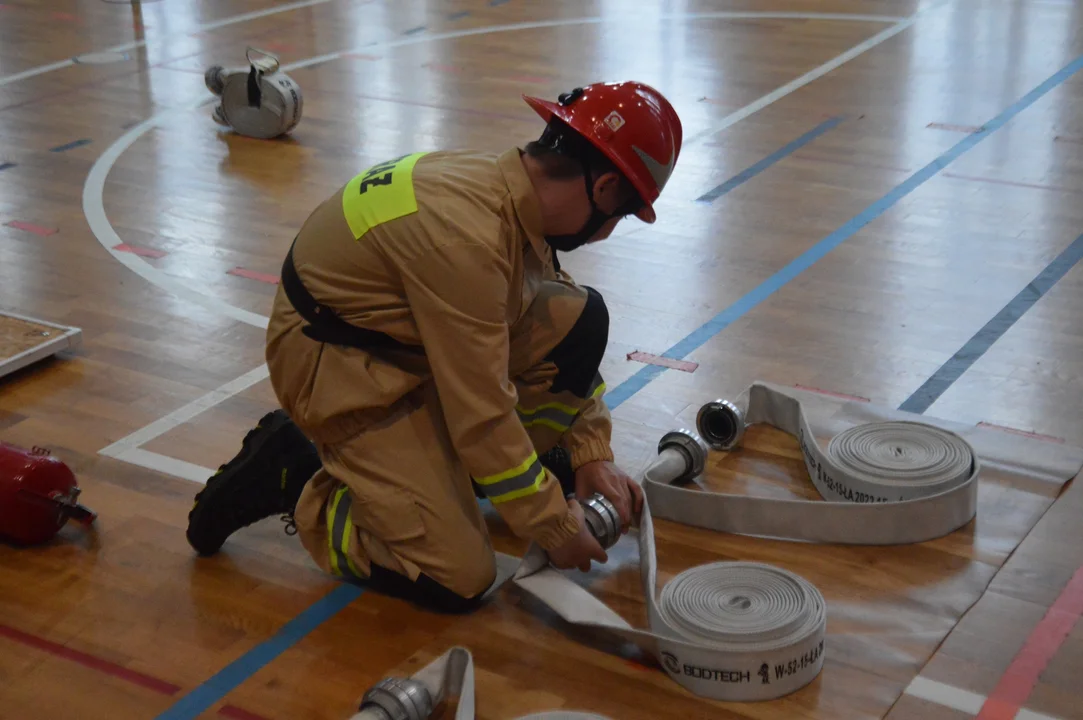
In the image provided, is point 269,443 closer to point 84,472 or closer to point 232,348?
point 84,472

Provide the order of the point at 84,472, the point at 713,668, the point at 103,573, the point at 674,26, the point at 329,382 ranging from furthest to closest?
the point at 674,26
the point at 84,472
the point at 103,573
the point at 329,382
the point at 713,668

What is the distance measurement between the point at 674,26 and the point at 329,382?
308 inches

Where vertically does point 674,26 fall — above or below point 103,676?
above

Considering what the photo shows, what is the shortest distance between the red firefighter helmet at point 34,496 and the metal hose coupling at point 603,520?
1.39 meters

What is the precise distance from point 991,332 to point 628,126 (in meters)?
2.42

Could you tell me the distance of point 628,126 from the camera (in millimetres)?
2984

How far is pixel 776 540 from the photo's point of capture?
143 inches

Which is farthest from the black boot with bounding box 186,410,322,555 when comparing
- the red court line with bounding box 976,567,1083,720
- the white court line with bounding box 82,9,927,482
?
the red court line with bounding box 976,567,1083,720

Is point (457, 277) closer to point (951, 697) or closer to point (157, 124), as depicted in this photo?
point (951, 697)

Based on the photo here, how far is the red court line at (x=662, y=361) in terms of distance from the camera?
15.3ft

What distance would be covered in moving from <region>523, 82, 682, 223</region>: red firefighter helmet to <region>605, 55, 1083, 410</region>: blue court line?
146 centimetres

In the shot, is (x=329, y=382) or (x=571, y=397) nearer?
(x=329, y=382)

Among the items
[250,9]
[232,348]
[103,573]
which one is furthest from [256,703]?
[250,9]

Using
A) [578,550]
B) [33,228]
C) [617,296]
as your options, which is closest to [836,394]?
[617,296]
